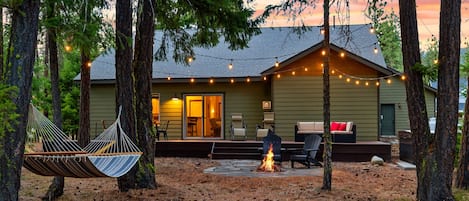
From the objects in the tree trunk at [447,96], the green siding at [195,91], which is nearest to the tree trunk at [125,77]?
the tree trunk at [447,96]

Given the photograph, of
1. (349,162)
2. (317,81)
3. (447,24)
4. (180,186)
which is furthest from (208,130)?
(447,24)

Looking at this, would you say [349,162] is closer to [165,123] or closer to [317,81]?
[317,81]

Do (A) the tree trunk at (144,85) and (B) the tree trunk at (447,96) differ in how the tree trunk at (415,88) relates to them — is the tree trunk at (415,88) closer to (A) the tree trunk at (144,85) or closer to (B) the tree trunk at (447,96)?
(B) the tree trunk at (447,96)

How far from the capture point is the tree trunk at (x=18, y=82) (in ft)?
14.0

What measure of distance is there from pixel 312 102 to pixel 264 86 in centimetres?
199

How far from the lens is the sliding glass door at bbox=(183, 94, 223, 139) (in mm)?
16631

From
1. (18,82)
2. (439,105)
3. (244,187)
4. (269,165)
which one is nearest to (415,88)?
(439,105)

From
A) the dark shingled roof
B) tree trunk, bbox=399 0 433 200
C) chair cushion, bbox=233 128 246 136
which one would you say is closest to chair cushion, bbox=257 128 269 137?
chair cushion, bbox=233 128 246 136

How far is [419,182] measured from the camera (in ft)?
20.1

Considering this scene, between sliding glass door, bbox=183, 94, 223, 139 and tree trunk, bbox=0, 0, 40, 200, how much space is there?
1206 cm

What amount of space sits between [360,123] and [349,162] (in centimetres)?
189

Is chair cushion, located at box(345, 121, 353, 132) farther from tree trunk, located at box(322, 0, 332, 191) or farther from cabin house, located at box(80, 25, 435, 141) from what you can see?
tree trunk, located at box(322, 0, 332, 191)

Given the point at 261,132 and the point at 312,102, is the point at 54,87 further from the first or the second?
the point at 312,102

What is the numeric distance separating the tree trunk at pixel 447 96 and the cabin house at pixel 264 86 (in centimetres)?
718
